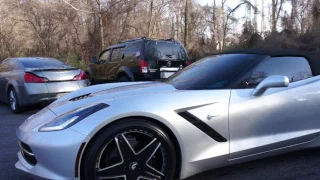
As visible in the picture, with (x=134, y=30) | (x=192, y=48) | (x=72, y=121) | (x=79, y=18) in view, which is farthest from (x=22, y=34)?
(x=72, y=121)

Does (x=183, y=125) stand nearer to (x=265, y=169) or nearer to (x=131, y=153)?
(x=131, y=153)

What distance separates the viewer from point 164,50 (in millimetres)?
9523

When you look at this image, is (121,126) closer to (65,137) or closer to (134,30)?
(65,137)

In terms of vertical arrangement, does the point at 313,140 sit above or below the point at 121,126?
below

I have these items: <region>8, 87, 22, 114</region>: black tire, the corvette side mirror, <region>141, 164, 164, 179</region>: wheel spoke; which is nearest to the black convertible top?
the corvette side mirror

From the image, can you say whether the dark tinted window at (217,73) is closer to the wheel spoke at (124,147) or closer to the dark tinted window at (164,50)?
the wheel spoke at (124,147)

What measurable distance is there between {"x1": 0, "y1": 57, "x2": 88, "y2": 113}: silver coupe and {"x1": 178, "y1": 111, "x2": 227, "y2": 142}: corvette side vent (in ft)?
16.4

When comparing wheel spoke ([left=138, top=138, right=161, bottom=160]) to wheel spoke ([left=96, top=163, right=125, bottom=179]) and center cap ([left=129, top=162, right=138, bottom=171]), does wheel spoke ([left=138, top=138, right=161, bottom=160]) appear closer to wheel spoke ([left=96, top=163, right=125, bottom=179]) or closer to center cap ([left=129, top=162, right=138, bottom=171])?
center cap ([left=129, top=162, right=138, bottom=171])

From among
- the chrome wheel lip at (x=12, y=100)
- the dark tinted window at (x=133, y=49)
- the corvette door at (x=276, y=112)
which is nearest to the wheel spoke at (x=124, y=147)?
the corvette door at (x=276, y=112)

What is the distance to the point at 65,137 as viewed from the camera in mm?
2852

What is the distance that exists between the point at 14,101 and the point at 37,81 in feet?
3.05

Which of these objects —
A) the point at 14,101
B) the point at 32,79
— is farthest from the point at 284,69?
the point at 14,101

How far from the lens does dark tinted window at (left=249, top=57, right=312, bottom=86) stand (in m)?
3.67

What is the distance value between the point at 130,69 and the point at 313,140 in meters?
6.38
